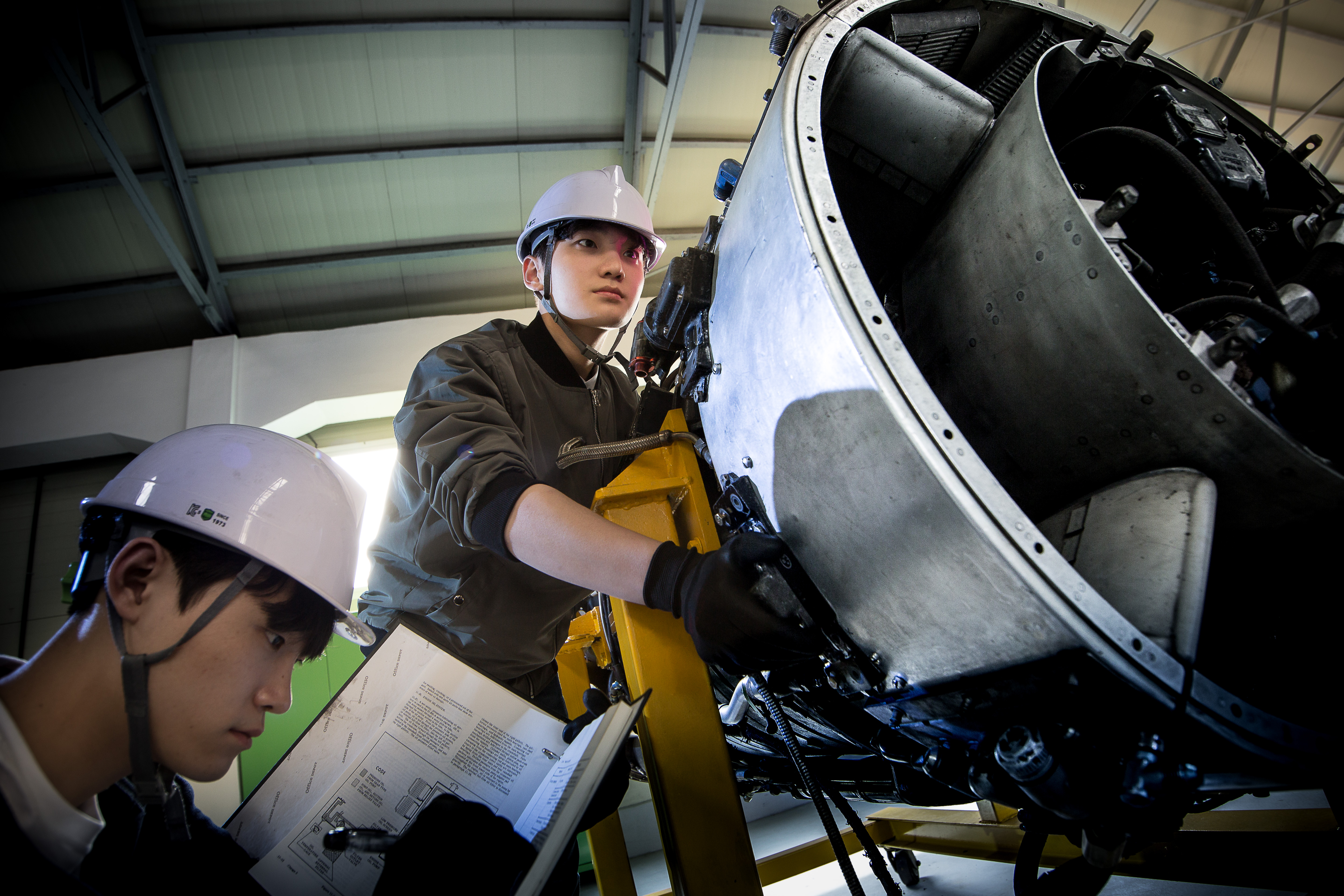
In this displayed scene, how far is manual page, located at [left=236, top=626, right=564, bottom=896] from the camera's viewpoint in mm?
1065

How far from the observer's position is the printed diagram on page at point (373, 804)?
1.06 metres

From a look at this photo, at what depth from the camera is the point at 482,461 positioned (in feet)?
3.47

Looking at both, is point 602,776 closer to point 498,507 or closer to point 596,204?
point 498,507

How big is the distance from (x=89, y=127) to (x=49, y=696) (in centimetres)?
498

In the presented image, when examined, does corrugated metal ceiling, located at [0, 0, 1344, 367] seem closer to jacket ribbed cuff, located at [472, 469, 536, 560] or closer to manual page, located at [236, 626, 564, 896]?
jacket ribbed cuff, located at [472, 469, 536, 560]

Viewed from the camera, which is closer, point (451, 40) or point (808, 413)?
point (808, 413)

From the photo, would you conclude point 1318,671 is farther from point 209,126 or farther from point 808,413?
point 209,126

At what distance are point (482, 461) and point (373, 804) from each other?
0.71 metres

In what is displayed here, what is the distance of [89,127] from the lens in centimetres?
388

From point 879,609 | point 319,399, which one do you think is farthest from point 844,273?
point 319,399

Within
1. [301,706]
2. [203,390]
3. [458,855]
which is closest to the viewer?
[458,855]

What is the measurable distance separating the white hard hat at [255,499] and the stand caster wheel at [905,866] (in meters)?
2.55

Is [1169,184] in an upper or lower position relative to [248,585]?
upper

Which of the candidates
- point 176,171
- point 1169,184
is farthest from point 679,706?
point 176,171
